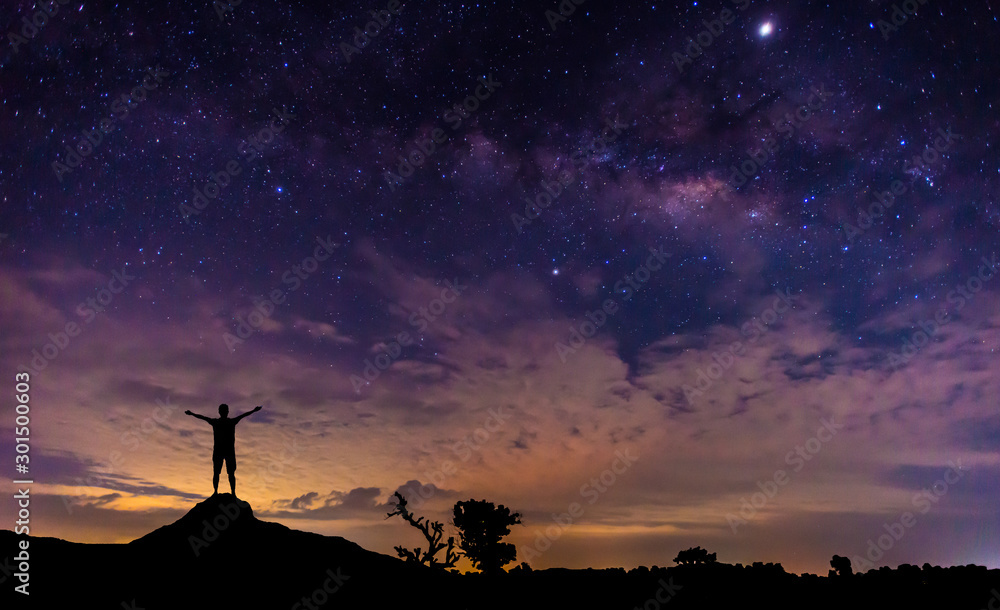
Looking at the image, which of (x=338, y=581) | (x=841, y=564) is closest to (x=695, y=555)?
(x=841, y=564)

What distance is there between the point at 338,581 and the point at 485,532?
913 inches

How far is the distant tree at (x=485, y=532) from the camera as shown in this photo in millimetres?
34950

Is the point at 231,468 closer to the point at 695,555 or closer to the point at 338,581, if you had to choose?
the point at 338,581

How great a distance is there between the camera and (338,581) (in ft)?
45.6

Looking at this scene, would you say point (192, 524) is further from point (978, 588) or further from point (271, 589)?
point (978, 588)

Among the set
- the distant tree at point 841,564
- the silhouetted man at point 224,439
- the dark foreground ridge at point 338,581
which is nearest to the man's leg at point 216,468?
the silhouetted man at point 224,439

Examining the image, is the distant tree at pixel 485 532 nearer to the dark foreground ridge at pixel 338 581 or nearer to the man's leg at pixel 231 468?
the dark foreground ridge at pixel 338 581

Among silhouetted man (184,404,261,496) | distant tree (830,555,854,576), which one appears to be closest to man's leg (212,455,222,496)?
silhouetted man (184,404,261,496)

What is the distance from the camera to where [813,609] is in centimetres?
1480

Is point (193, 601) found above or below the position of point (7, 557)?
below

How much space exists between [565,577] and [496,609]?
372 centimetres

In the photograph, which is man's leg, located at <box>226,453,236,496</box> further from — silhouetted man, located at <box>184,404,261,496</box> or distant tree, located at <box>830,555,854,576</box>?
distant tree, located at <box>830,555,854,576</box>

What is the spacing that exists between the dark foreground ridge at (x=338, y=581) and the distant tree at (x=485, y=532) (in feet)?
59.6

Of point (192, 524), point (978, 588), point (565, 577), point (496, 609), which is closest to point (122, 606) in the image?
point (192, 524)
